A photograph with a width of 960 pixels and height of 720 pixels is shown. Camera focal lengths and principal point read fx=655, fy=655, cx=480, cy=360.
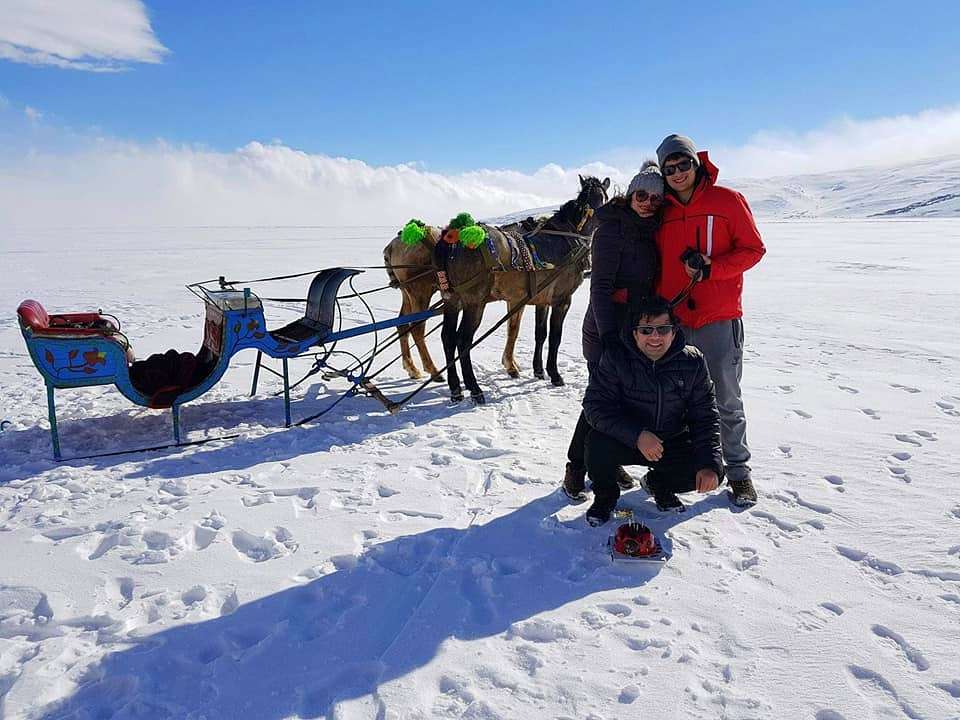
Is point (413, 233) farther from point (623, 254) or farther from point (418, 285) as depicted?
point (623, 254)

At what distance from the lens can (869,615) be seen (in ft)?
9.17

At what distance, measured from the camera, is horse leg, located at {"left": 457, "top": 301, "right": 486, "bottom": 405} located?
6.21m

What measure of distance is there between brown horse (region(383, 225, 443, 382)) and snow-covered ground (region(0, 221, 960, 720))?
121 centimetres

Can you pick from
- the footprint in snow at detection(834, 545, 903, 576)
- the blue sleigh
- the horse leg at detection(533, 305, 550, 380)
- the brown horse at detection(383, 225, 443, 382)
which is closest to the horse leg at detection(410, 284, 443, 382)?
the brown horse at detection(383, 225, 443, 382)

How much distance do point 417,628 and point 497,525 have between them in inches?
40.1

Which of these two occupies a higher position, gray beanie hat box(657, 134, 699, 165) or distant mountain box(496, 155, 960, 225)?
distant mountain box(496, 155, 960, 225)

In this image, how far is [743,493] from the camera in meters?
3.87

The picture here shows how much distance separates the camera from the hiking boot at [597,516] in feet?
11.8

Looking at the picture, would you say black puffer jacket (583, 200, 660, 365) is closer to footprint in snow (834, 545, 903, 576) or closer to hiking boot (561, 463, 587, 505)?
hiking boot (561, 463, 587, 505)

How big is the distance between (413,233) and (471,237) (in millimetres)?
809

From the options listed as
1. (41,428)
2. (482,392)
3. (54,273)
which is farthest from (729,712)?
(54,273)

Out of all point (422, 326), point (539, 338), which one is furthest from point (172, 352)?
point (539, 338)

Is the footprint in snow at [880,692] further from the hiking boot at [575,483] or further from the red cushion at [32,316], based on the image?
the red cushion at [32,316]

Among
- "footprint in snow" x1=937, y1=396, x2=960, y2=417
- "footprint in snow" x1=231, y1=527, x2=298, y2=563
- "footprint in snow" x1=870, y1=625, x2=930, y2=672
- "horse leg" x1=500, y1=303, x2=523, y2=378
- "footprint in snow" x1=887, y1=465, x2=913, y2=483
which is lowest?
"footprint in snow" x1=870, y1=625, x2=930, y2=672
